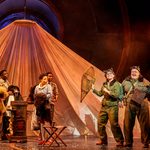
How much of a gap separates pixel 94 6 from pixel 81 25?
59cm

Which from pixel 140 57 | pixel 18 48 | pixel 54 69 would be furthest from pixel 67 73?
pixel 140 57

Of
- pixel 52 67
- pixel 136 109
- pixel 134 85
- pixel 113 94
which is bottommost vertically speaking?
pixel 136 109

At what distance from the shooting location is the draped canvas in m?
11.3

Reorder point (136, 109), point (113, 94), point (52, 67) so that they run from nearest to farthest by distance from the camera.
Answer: point (136, 109), point (113, 94), point (52, 67)

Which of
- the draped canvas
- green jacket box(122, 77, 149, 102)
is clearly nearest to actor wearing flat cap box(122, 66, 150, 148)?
green jacket box(122, 77, 149, 102)

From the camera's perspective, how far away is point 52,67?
38.1 ft

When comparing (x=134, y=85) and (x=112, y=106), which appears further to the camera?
(x=112, y=106)

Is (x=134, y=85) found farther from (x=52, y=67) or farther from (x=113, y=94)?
(x=52, y=67)

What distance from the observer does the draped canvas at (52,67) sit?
1126cm

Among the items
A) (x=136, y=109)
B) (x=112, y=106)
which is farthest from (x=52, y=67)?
(x=136, y=109)

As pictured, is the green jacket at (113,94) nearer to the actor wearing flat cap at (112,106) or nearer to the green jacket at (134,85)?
the actor wearing flat cap at (112,106)

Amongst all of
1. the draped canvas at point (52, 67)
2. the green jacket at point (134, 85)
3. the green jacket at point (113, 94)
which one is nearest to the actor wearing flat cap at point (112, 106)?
the green jacket at point (113, 94)

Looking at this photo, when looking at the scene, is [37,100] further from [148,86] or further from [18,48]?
[18,48]

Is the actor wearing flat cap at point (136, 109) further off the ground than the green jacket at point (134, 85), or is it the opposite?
the green jacket at point (134, 85)
